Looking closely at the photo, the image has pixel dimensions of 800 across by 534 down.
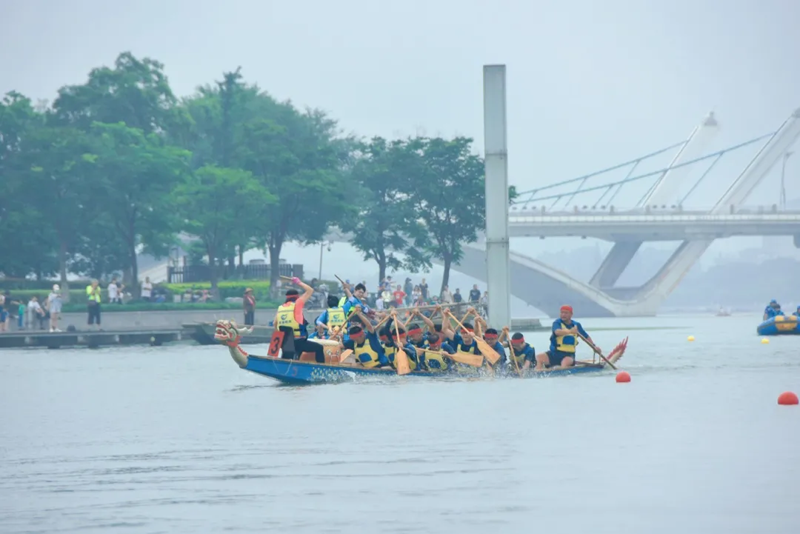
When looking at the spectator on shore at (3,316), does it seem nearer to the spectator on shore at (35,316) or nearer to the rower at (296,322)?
the spectator on shore at (35,316)

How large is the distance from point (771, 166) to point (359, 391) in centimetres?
8701

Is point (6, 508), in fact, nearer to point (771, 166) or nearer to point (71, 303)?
point (71, 303)

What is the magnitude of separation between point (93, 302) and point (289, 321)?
89.3 feet

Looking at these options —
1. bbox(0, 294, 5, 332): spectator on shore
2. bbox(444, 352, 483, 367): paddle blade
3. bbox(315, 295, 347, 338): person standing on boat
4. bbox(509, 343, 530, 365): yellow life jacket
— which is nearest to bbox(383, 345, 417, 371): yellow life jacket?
bbox(444, 352, 483, 367): paddle blade

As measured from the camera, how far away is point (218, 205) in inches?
2667

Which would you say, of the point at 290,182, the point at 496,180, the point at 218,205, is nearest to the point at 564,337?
the point at 496,180

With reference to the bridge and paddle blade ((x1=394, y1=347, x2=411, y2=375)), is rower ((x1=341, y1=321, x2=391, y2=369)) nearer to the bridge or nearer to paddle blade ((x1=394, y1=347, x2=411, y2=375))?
paddle blade ((x1=394, y1=347, x2=411, y2=375))

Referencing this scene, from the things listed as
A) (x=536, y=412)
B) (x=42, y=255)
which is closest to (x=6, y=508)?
(x=536, y=412)

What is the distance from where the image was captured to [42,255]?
6800 centimetres

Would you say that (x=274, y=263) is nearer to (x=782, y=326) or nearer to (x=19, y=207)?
(x=19, y=207)

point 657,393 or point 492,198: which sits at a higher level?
point 492,198

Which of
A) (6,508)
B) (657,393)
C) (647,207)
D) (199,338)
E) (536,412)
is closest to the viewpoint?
(6,508)

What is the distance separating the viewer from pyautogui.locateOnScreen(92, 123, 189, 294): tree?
64125 millimetres

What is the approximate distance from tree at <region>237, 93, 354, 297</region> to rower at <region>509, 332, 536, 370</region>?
3939cm
